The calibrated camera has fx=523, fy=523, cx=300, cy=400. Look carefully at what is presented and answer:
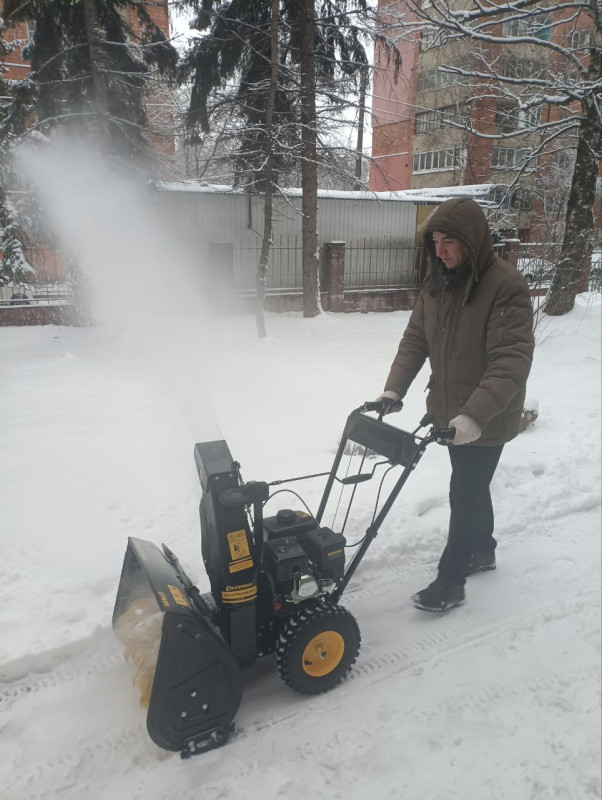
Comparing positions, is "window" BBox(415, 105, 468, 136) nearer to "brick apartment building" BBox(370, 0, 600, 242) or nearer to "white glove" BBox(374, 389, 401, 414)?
"brick apartment building" BBox(370, 0, 600, 242)

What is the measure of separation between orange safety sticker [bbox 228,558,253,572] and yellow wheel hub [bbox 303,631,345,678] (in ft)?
1.55

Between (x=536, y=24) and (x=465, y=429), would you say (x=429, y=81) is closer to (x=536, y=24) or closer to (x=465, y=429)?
(x=536, y=24)

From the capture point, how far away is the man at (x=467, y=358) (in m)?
2.34

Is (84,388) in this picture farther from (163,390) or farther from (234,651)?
(234,651)

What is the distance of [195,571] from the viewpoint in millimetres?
3205

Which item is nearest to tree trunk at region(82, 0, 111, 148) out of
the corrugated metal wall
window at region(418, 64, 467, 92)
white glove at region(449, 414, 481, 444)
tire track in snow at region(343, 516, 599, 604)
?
the corrugated metal wall

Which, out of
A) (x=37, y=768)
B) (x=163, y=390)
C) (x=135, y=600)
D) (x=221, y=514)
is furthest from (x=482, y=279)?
(x=163, y=390)

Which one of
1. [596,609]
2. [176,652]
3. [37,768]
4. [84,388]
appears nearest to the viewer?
[176,652]

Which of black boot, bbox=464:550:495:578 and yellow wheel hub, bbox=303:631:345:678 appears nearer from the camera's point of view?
yellow wheel hub, bbox=303:631:345:678

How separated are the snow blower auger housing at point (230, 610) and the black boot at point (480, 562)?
3.41 feet

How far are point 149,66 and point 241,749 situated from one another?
12.1 meters

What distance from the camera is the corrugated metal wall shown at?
1226cm

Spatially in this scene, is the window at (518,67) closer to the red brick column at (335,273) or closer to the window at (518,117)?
the window at (518,117)

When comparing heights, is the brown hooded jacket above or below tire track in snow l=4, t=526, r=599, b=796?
above
